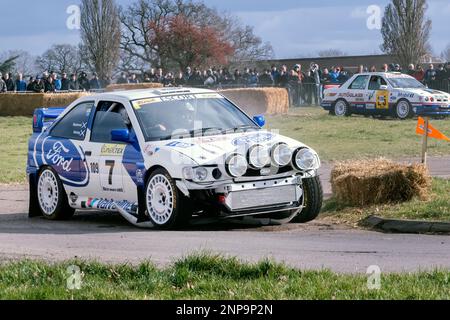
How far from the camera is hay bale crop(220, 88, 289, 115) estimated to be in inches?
1379

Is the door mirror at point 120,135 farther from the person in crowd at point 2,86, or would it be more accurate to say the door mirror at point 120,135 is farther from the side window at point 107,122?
the person in crowd at point 2,86

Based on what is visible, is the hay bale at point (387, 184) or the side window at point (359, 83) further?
the side window at point (359, 83)

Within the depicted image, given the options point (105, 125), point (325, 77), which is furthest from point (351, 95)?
point (105, 125)

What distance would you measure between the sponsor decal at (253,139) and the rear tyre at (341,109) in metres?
22.7

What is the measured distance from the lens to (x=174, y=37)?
54938mm

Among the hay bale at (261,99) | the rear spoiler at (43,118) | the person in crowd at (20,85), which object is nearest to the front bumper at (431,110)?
the hay bale at (261,99)

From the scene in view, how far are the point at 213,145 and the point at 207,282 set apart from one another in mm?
3869

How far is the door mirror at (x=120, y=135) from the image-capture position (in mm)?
11289

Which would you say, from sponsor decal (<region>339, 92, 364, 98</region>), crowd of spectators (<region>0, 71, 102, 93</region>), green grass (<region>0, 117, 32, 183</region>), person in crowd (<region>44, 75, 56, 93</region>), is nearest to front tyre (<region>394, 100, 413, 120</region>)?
sponsor decal (<region>339, 92, 364, 98</region>)

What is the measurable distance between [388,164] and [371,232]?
1.90 m

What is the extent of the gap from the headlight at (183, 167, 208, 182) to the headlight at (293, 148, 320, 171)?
111cm

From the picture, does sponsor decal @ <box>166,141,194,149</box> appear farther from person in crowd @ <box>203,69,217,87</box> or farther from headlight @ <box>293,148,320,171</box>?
person in crowd @ <box>203,69,217,87</box>
